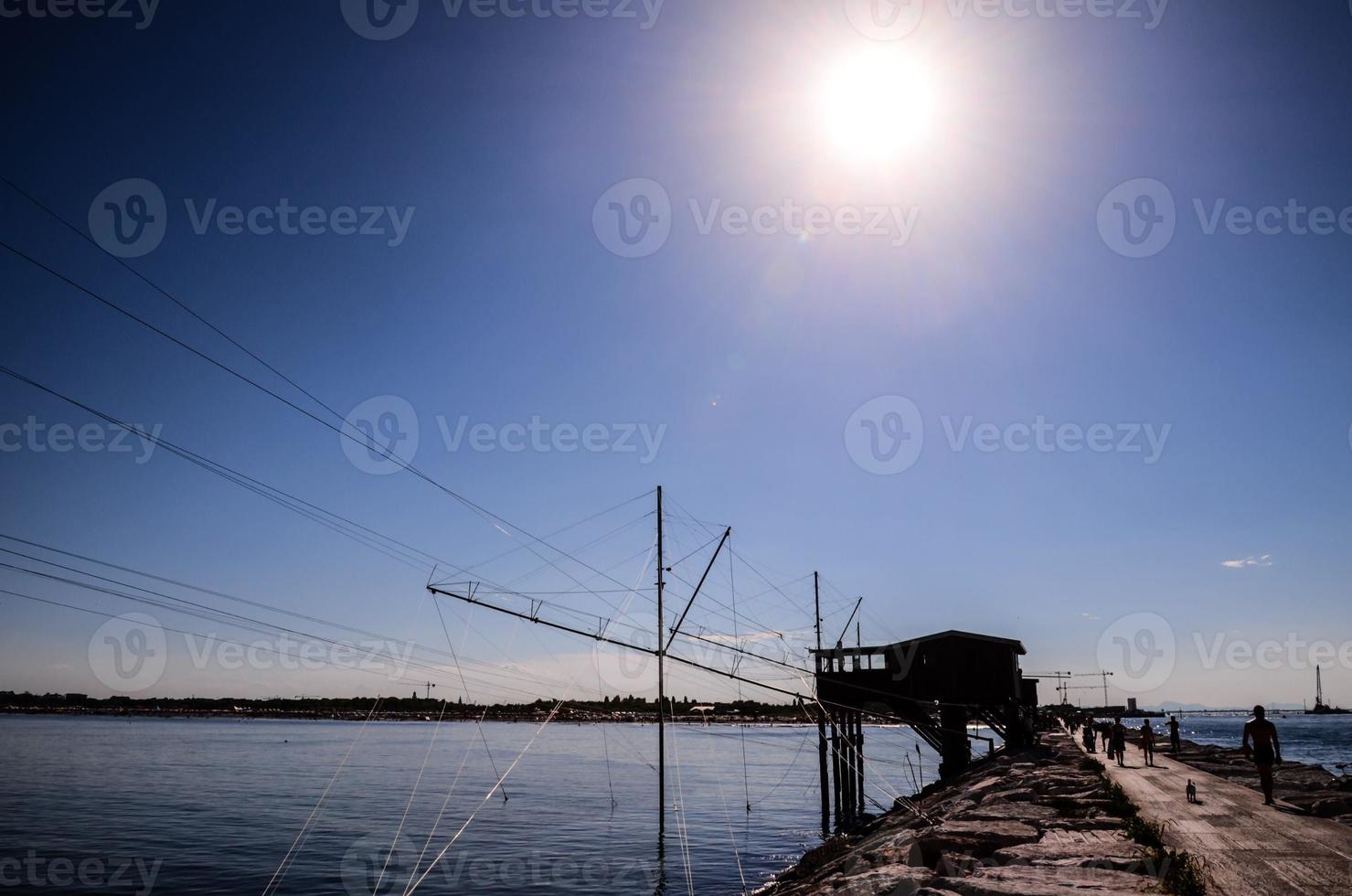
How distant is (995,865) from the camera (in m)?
14.1

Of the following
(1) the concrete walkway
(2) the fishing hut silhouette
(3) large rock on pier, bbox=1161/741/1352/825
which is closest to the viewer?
(1) the concrete walkway

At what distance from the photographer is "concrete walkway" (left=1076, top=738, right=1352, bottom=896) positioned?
450 inches

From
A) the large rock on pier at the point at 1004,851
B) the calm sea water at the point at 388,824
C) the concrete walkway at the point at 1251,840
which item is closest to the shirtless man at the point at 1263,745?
the concrete walkway at the point at 1251,840

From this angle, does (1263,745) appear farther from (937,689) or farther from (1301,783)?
(937,689)

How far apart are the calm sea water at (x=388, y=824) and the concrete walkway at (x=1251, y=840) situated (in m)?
15.1

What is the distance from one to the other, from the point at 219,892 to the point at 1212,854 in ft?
95.2

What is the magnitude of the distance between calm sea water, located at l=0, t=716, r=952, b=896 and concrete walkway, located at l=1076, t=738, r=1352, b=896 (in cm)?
1509

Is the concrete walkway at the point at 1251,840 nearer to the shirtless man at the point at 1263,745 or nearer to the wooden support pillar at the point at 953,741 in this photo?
the shirtless man at the point at 1263,745

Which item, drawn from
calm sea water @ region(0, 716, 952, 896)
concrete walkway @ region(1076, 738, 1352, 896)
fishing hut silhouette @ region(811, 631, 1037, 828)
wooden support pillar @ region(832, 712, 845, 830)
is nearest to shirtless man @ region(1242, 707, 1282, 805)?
concrete walkway @ region(1076, 738, 1352, 896)

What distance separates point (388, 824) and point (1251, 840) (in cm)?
3854

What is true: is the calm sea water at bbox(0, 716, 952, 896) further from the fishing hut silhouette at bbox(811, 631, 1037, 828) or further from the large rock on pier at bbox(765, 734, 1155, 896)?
the large rock on pier at bbox(765, 734, 1155, 896)

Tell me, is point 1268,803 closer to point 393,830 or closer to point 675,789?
point 393,830

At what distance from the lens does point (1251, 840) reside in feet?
47.6

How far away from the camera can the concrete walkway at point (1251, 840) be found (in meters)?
11.4
